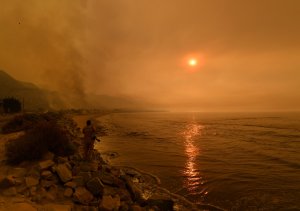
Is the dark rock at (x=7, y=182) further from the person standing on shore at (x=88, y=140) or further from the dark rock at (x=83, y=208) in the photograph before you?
the person standing on shore at (x=88, y=140)

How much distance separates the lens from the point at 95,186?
9.61 meters

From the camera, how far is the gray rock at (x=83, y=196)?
8914 mm

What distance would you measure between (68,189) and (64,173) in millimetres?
904

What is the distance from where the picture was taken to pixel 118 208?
8.80 metres

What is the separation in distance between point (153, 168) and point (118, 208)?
374 inches

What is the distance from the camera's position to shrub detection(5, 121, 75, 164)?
11586mm

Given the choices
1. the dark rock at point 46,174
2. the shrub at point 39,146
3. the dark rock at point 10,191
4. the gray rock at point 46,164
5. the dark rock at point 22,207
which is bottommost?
the dark rock at point 22,207

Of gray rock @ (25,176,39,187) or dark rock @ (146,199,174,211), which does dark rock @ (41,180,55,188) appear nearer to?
gray rock @ (25,176,39,187)

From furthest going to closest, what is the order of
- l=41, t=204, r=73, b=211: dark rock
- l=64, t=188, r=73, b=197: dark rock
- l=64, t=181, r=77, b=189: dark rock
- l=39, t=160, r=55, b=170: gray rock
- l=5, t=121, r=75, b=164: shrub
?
1. l=5, t=121, r=75, b=164: shrub
2. l=39, t=160, r=55, b=170: gray rock
3. l=64, t=181, r=77, b=189: dark rock
4. l=64, t=188, r=73, b=197: dark rock
5. l=41, t=204, r=73, b=211: dark rock

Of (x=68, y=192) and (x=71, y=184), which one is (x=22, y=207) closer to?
(x=68, y=192)

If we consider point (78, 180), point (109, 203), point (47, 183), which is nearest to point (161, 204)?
point (109, 203)

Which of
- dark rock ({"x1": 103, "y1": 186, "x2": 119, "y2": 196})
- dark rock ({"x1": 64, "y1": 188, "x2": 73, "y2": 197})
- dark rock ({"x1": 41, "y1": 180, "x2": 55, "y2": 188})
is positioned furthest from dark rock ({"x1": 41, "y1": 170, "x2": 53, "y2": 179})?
dark rock ({"x1": 103, "y1": 186, "x2": 119, "y2": 196})

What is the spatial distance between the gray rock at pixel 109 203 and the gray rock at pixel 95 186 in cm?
63

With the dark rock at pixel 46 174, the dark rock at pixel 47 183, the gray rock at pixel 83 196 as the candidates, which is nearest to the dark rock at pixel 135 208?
the gray rock at pixel 83 196
